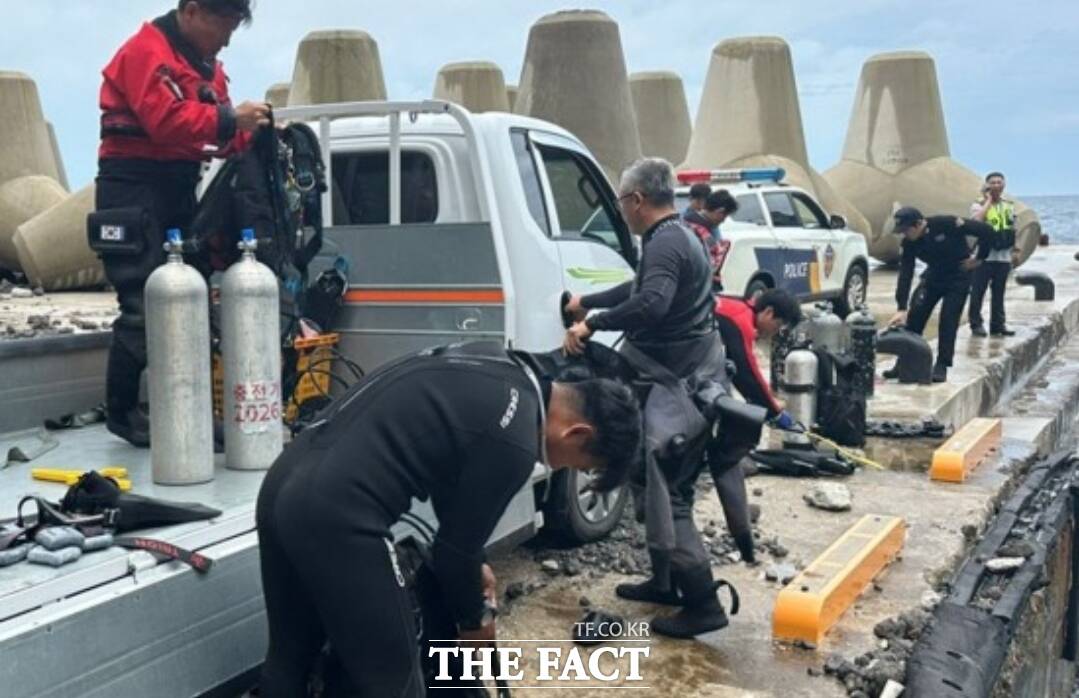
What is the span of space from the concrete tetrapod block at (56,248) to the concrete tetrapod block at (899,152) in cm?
1627

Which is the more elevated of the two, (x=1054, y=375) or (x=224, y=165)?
(x=224, y=165)

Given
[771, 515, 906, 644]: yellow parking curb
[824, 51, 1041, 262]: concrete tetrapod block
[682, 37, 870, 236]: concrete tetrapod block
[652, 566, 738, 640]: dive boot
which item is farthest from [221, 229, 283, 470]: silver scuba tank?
[824, 51, 1041, 262]: concrete tetrapod block

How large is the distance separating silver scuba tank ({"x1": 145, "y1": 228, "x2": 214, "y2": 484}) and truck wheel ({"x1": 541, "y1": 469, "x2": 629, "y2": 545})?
6.74ft

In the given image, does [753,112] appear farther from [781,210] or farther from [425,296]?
[425,296]

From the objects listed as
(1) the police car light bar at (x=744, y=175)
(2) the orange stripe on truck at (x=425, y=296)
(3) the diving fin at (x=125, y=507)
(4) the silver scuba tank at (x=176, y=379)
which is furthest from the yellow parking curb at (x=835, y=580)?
(1) the police car light bar at (x=744, y=175)

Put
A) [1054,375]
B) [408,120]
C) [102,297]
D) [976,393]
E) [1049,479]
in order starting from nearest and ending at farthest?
[408,120] → [1049,479] → [976,393] → [1054,375] → [102,297]

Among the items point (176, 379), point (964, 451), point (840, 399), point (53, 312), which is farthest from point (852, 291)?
point (176, 379)

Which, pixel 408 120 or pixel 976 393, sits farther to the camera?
pixel 976 393

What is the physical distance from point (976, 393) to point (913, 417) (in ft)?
6.18

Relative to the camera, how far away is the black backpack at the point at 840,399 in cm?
793

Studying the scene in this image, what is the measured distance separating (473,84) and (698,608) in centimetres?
2015

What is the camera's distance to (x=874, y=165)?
86.4 ft

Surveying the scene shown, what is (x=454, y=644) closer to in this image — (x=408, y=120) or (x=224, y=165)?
(x=224, y=165)

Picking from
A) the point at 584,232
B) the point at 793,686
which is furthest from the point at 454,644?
the point at 584,232
